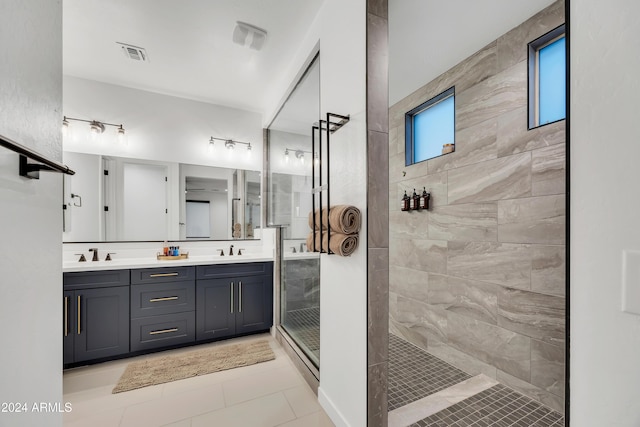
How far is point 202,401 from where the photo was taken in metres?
1.87

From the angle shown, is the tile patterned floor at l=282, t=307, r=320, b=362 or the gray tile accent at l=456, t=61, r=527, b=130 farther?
the tile patterned floor at l=282, t=307, r=320, b=362

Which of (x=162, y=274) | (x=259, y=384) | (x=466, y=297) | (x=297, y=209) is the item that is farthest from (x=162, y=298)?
(x=466, y=297)

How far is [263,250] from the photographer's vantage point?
347 cm

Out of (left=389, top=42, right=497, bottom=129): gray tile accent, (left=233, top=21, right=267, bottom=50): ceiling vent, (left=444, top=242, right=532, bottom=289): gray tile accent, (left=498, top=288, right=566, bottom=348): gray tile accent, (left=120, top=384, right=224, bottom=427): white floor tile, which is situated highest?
(left=233, top=21, right=267, bottom=50): ceiling vent

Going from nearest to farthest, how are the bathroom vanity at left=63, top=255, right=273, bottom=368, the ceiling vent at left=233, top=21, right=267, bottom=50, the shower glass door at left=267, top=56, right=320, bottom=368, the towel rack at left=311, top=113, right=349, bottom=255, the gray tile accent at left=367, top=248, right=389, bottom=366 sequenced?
the gray tile accent at left=367, top=248, right=389, bottom=366 → the towel rack at left=311, top=113, right=349, bottom=255 → the ceiling vent at left=233, top=21, right=267, bottom=50 → the shower glass door at left=267, top=56, right=320, bottom=368 → the bathroom vanity at left=63, top=255, right=273, bottom=368

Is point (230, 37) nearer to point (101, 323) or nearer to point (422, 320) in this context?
point (101, 323)

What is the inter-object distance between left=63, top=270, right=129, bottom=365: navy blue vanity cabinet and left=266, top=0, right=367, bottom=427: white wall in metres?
1.92

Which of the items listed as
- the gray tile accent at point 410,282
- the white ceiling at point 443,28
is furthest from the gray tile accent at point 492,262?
the white ceiling at point 443,28

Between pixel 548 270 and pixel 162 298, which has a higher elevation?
pixel 548 270

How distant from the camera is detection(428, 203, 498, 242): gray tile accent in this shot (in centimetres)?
210

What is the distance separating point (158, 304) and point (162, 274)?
0.29 m

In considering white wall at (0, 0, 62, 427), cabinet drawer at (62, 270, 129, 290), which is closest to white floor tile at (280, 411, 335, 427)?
white wall at (0, 0, 62, 427)
